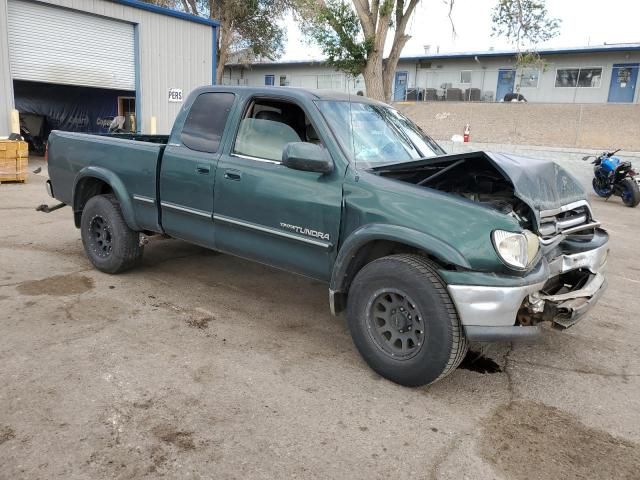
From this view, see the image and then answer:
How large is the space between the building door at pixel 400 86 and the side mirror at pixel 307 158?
33073mm

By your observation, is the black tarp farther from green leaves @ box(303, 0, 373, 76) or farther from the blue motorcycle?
the blue motorcycle

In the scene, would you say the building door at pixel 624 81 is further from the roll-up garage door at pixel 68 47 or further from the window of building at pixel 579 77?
the roll-up garage door at pixel 68 47

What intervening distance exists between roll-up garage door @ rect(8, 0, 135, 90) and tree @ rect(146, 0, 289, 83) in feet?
33.0

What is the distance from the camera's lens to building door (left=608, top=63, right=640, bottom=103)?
29.1m

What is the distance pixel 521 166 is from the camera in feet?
11.5

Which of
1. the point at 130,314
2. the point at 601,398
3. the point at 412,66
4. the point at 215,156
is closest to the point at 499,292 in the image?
the point at 601,398

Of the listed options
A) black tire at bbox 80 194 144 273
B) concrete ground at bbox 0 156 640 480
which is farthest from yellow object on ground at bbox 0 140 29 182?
concrete ground at bbox 0 156 640 480

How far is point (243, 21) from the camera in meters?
29.0

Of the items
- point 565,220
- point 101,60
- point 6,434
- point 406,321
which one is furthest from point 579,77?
point 6,434

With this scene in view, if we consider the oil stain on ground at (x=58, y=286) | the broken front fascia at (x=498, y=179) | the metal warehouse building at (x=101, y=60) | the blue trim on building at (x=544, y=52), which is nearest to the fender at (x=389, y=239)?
the broken front fascia at (x=498, y=179)

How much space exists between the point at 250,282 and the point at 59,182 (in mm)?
2478

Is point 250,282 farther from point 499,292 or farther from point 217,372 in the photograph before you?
point 499,292

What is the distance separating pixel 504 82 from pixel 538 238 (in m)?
32.3

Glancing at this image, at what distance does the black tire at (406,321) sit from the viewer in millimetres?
3172
